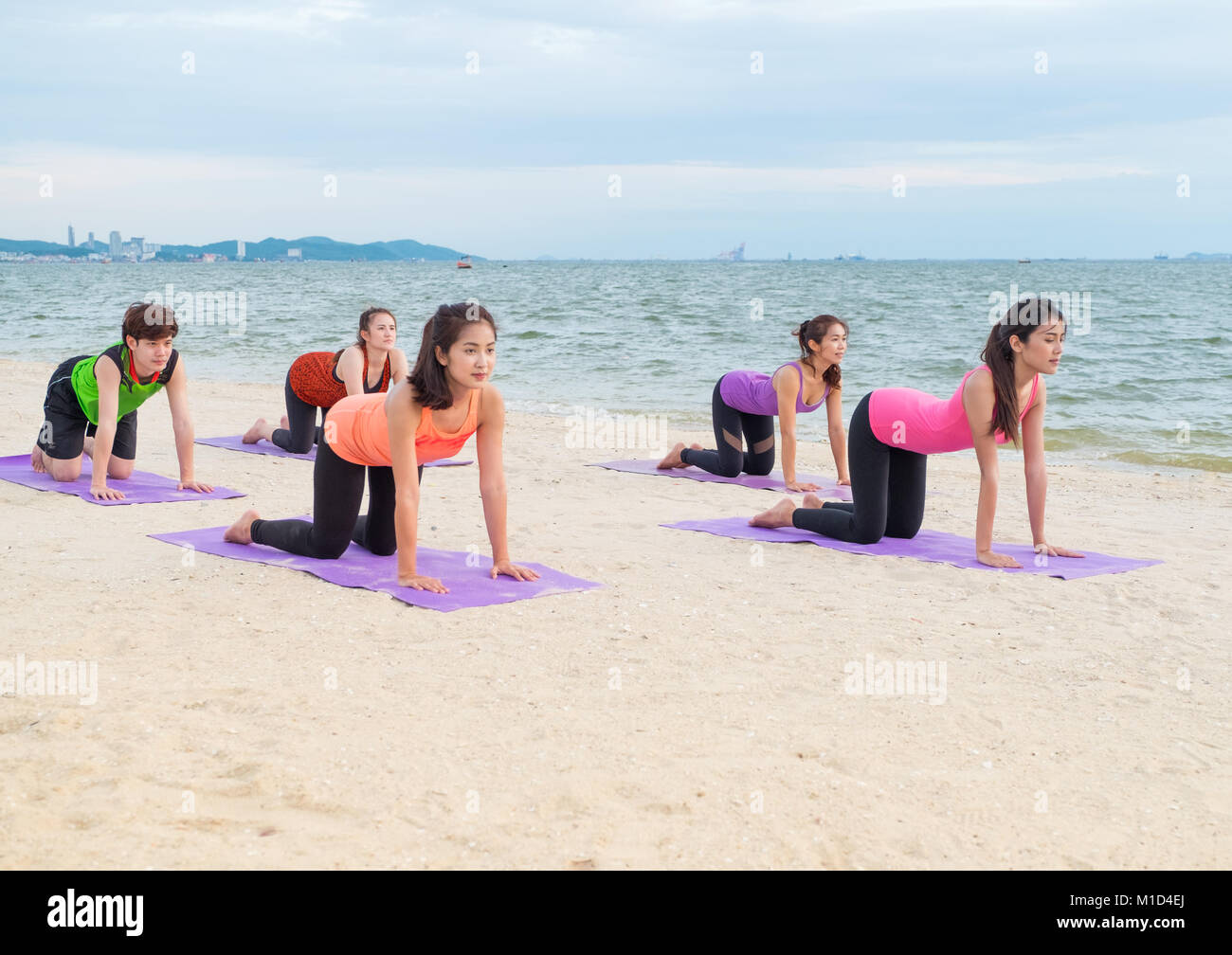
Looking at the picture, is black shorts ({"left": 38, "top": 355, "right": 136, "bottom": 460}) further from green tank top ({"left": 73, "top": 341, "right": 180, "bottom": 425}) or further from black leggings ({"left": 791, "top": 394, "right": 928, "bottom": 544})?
black leggings ({"left": 791, "top": 394, "right": 928, "bottom": 544})

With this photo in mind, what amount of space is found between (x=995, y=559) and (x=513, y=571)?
262cm

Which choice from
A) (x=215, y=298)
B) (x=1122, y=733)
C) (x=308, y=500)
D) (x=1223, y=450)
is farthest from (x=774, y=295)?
(x=1122, y=733)

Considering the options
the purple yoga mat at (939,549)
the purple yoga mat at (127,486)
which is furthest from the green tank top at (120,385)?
the purple yoga mat at (939,549)

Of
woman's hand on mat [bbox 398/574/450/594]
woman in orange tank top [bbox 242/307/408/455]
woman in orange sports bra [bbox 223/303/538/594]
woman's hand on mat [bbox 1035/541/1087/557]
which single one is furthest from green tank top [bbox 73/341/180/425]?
woman's hand on mat [bbox 1035/541/1087/557]

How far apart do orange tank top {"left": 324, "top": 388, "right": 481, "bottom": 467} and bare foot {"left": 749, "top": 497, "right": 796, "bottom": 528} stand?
228 cm

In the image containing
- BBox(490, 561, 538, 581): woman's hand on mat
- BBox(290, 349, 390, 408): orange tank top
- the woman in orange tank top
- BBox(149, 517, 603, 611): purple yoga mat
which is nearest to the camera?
BBox(149, 517, 603, 611): purple yoga mat

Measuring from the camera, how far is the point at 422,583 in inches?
206

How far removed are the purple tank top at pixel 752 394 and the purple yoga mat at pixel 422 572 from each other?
11.2 feet

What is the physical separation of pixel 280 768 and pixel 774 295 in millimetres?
51565

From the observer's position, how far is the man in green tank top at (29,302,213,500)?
7.20m

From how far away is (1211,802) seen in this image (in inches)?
131

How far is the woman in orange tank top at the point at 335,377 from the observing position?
8.42 meters
